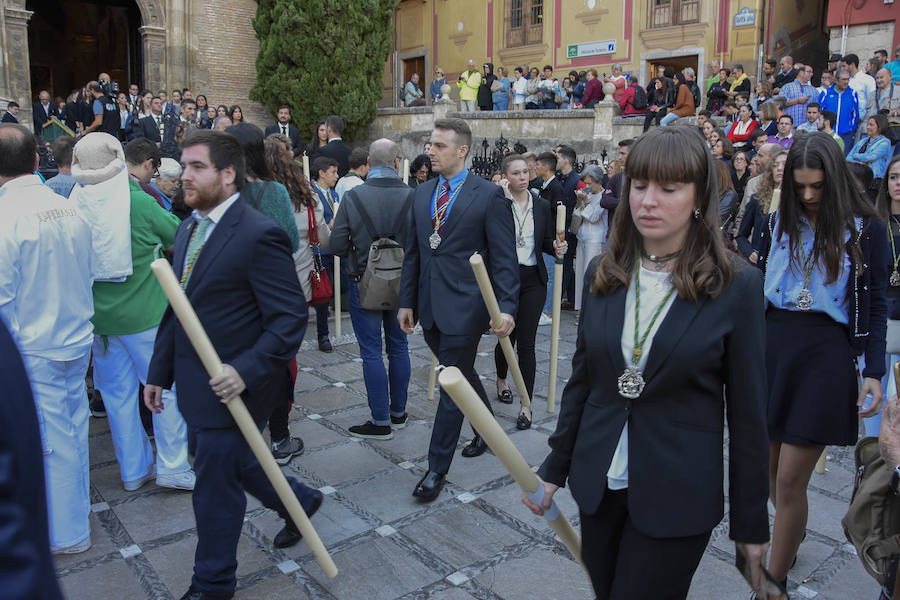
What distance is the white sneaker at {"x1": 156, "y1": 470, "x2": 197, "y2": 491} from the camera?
4.37 m

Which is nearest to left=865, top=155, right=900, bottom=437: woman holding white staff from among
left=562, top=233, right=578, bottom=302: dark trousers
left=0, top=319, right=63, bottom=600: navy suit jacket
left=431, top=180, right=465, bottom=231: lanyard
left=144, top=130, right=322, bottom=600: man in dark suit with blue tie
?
left=431, top=180, right=465, bottom=231: lanyard

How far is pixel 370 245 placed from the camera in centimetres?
523

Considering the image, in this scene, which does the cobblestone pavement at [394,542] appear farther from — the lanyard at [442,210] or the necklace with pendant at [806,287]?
the lanyard at [442,210]

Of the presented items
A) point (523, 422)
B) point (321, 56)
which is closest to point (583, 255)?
point (523, 422)

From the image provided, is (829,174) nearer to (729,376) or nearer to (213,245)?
(729,376)

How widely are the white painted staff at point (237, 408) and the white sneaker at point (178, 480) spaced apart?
4.71 feet

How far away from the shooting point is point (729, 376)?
202 cm

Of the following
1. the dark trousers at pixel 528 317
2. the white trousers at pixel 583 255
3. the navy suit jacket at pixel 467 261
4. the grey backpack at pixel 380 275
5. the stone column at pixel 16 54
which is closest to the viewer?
the navy suit jacket at pixel 467 261

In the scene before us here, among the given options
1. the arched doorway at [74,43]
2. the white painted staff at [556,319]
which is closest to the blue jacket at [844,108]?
the white painted staff at [556,319]

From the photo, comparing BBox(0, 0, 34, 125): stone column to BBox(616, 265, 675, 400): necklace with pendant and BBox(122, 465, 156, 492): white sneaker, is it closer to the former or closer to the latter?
BBox(122, 465, 156, 492): white sneaker

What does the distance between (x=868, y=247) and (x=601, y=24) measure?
76.3ft

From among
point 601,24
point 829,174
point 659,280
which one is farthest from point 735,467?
point 601,24

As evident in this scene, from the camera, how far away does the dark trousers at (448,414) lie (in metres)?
4.21

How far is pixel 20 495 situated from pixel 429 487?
3434 millimetres
